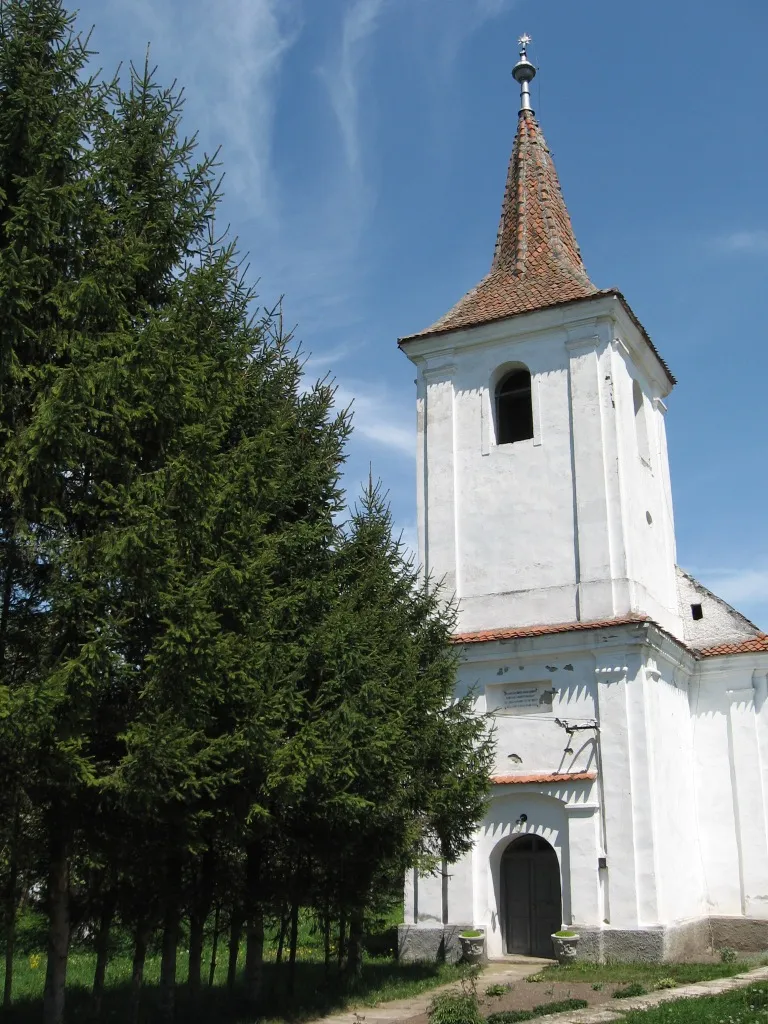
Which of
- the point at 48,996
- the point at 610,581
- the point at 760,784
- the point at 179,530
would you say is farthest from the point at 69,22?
the point at 760,784

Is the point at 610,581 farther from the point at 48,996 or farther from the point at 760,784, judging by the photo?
the point at 48,996

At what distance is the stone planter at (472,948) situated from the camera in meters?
16.1

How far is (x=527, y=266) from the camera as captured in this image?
21.4 m

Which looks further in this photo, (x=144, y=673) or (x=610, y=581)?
(x=610, y=581)

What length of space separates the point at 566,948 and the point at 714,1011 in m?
6.33

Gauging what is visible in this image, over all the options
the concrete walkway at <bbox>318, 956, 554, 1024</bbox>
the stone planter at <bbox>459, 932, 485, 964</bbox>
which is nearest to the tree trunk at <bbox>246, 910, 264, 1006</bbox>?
the concrete walkway at <bbox>318, 956, 554, 1024</bbox>

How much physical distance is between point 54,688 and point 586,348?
528 inches

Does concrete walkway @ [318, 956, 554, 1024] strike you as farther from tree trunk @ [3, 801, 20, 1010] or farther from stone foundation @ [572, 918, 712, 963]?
tree trunk @ [3, 801, 20, 1010]

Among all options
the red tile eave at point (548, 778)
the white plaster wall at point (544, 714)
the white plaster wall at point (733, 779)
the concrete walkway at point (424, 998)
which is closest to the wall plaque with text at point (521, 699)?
the white plaster wall at point (544, 714)

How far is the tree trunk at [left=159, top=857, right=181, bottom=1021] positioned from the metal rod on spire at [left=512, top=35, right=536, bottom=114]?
19.3 meters

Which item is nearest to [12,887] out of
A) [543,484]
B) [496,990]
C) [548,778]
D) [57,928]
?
[57,928]

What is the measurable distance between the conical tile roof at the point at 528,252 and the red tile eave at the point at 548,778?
8396mm

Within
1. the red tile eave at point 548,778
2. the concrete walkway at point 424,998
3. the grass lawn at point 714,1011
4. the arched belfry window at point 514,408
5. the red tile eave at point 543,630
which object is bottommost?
the concrete walkway at point 424,998

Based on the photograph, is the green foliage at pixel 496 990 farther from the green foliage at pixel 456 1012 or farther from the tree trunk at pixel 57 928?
the tree trunk at pixel 57 928
